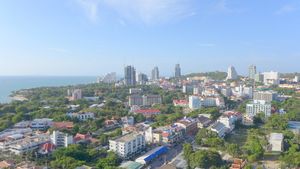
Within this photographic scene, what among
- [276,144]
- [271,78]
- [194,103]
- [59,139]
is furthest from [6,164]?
[271,78]

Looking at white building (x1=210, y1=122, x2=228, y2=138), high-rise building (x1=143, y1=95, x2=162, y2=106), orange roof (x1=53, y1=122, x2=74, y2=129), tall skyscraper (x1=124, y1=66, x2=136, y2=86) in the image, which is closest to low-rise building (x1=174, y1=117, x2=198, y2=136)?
white building (x1=210, y1=122, x2=228, y2=138)

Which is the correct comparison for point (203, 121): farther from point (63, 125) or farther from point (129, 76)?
point (129, 76)

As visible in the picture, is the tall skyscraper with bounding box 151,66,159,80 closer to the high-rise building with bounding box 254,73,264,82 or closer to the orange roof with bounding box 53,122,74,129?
the high-rise building with bounding box 254,73,264,82

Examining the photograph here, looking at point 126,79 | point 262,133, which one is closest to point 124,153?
point 262,133

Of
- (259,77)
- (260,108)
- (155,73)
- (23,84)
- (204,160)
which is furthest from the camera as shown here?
(23,84)

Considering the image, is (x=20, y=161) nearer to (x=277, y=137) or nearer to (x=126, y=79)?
(x=277, y=137)

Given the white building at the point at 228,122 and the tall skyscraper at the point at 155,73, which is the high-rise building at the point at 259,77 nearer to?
the tall skyscraper at the point at 155,73
